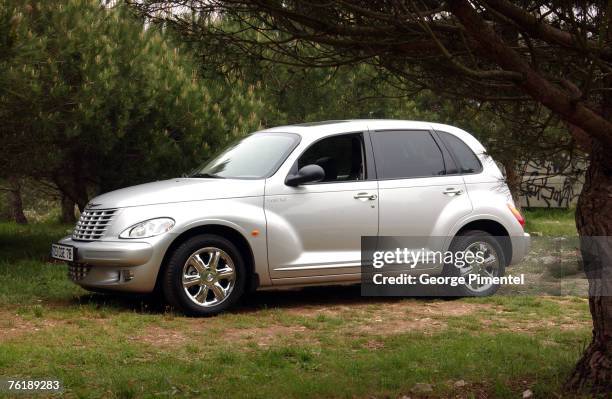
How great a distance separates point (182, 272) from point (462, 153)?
3389 mm

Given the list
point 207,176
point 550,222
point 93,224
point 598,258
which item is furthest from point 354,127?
point 550,222

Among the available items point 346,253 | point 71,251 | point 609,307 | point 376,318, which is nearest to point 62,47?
point 71,251

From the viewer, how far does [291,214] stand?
889 cm

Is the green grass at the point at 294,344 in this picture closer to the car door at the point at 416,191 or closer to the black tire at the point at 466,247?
the black tire at the point at 466,247

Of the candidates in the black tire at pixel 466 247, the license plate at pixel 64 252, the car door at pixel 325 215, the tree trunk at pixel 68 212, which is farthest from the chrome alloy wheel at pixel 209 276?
the tree trunk at pixel 68 212

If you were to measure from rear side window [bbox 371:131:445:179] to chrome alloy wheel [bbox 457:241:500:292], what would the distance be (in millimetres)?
846

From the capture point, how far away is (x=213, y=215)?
8484mm

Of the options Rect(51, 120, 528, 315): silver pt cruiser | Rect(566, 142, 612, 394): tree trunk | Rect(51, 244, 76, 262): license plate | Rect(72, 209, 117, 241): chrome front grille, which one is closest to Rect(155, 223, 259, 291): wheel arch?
Rect(51, 120, 528, 315): silver pt cruiser

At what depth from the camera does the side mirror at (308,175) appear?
8.84 m

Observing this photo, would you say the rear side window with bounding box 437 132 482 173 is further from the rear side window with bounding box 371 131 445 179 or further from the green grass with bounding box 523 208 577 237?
the green grass with bounding box 523 208 577 237

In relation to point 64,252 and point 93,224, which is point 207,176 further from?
point 64,252

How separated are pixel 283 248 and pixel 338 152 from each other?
4.08 ft

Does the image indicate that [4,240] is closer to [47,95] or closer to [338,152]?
[47,95]

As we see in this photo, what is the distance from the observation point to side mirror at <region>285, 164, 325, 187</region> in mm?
8844
